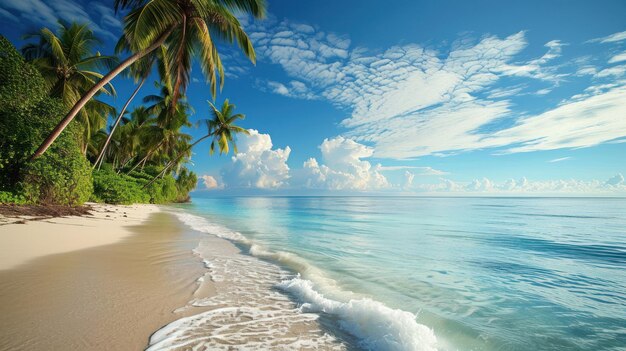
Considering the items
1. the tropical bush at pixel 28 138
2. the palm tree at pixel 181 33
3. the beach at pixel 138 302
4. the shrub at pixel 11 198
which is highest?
the palm tree at pixel 181 33

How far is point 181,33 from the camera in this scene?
11.0 meters

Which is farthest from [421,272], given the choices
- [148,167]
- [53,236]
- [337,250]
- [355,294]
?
[148,167]

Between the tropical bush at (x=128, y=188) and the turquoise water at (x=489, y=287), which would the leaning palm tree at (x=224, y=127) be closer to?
the tropical bush at (x=128, y=188)

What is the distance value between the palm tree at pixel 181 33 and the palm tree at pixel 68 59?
6.76 m

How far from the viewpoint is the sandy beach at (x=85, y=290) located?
2494mm

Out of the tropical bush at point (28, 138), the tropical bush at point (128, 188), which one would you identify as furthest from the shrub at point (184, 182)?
the tropical bush at point (28, 138)

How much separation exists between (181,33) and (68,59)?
10.1m

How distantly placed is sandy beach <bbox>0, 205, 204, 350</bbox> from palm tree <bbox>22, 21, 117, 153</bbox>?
40.9ft

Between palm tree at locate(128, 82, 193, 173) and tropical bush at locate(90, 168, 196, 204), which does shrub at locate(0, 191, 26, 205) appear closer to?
tropical bush at locate(90, 168, 196, 204)

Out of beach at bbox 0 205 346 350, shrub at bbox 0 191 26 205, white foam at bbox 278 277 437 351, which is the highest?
shrub at bbox 0 191 26 205

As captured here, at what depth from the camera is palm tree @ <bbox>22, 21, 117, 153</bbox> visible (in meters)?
15.1

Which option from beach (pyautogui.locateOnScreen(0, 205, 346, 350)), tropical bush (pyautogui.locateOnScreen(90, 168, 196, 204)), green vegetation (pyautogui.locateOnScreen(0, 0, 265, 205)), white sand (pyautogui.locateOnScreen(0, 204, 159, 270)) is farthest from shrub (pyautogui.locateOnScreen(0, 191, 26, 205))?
tropical bush (pyautogui.locateOnScreen(90, 168, 196, 204))

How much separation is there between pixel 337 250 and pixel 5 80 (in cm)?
1335

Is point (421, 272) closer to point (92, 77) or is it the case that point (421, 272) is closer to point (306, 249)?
point (306, 249)
